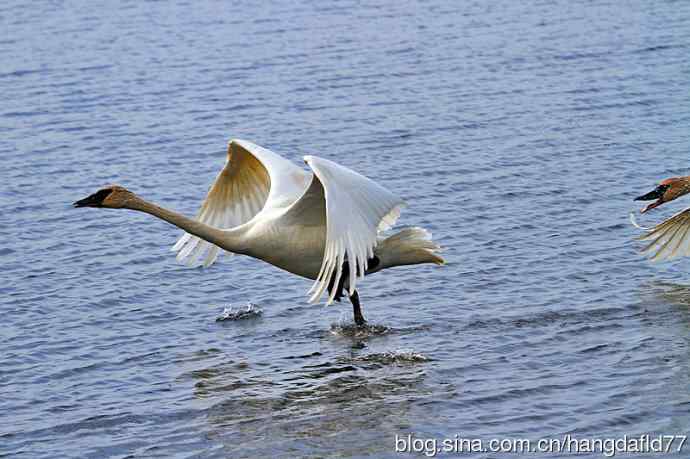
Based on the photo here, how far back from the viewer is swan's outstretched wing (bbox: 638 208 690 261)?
13156 mm

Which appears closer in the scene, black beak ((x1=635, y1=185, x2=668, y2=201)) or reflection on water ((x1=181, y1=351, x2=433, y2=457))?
reflection on water ((x1=181, y1=351, x2=433, y2=457))

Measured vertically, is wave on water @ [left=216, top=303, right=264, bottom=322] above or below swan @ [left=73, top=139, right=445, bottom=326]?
below

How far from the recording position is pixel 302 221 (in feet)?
37.8

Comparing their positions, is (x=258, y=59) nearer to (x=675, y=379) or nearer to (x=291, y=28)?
(x=291, y=28)

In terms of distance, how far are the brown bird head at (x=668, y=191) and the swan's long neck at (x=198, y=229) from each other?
4.72 m

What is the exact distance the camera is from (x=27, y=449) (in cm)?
964

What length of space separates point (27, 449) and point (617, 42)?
56.0 feet

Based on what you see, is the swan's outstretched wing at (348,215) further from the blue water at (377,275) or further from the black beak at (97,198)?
the black beak at (97,198)

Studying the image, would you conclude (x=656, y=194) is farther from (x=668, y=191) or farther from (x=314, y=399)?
(x=314, y=399)

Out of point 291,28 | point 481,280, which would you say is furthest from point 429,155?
point 291,28

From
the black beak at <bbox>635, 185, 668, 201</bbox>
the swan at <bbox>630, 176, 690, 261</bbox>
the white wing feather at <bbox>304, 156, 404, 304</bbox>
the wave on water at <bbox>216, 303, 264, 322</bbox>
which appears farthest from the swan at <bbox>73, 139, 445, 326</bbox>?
the black beak at <bbox>635, 185, 668, 201</bbox>

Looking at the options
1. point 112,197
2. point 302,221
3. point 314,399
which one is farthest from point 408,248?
point 112,197

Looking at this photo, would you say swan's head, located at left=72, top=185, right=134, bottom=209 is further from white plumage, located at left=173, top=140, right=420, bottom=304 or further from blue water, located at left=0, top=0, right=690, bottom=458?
blue water, located at left=0, top=0, right=690, bottom=458

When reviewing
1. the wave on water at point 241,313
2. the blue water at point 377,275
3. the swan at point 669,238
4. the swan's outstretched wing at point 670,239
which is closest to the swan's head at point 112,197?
the blue water at point 377,275
